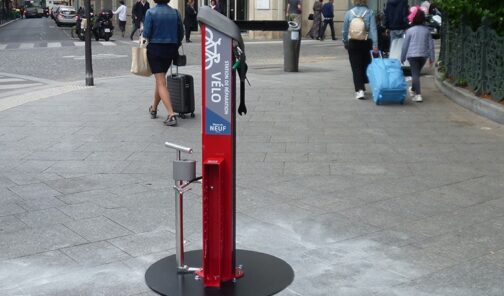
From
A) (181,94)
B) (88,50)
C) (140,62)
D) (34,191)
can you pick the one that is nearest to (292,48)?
(88,50)

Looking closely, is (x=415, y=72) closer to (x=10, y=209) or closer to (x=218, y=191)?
(x=10, y=209)

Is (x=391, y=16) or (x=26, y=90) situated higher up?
(x=391, y=16)

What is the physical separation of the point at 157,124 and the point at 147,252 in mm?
5137

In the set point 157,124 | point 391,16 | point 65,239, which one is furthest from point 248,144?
point 391,16

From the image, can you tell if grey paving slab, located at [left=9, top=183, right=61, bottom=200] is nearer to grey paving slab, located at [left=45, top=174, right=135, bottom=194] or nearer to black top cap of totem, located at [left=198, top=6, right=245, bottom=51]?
grey paving slab, located at [left=45, top=174, right=135, bottom=194]

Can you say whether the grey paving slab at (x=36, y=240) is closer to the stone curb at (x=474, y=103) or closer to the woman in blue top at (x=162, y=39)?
the woman in blue top at (x=162, y=39)

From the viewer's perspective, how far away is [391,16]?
1480 centimetres

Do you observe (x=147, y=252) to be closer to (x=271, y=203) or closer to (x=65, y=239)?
(x=65, y=239)

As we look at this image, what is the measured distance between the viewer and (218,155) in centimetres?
444

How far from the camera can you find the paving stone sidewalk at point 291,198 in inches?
192

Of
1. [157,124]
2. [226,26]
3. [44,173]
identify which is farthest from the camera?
[157,124]

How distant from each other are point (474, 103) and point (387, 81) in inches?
54.2

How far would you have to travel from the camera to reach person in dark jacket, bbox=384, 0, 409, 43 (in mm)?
14680

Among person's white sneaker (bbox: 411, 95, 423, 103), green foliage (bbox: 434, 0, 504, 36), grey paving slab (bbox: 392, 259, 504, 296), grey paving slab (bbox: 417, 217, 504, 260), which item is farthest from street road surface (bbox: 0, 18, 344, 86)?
grey paving slab (bbox: 392, 259, 504, 296)
